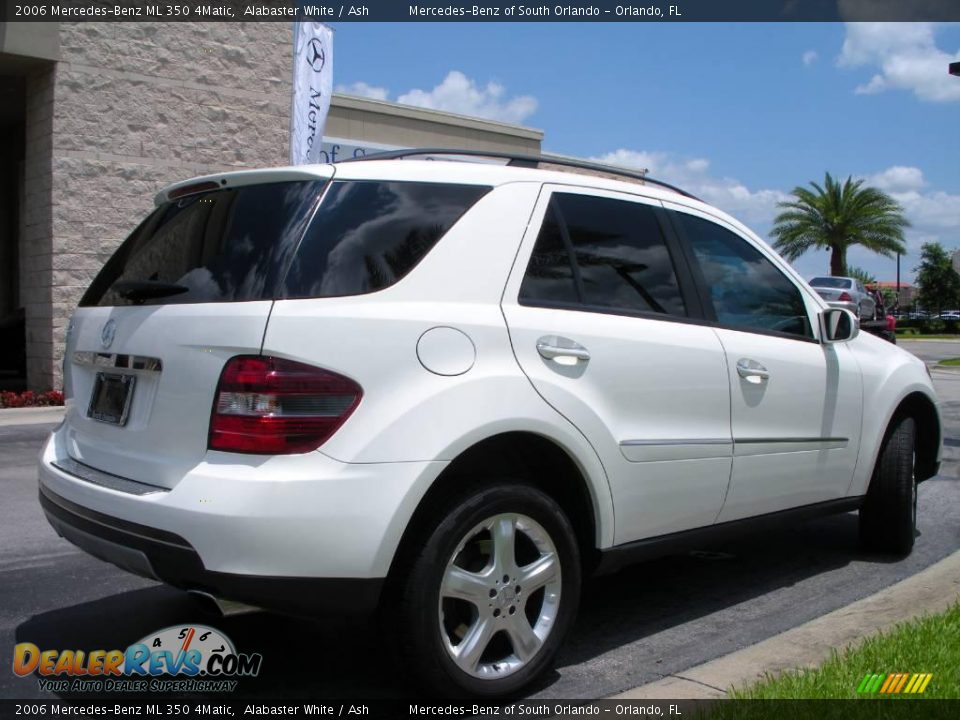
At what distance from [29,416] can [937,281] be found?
6925 cm

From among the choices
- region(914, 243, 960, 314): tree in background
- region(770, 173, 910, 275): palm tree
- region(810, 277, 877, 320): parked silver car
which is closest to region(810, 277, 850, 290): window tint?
region(810, 277, 877, 320): parked silver car

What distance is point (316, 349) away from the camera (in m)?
2.97

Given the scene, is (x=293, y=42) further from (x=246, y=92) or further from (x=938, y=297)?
(x=938, y=297)

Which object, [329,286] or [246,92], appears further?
[246,92]

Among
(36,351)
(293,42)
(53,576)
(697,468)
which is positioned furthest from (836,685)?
(293,42)

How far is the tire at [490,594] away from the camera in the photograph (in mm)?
3055

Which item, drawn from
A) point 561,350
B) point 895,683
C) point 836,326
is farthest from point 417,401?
point 836,326

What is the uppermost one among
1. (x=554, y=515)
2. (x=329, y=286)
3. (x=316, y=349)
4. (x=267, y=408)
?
(x=329, y=286)

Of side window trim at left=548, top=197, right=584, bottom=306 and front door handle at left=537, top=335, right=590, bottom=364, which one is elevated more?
side window trim at left=548, top=197, right=584, bottom=306

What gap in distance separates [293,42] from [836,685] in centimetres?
1381

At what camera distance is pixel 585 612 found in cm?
450

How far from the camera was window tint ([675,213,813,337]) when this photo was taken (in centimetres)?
441

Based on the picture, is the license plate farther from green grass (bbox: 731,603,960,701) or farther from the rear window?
green grass (bbox: 731,603,960,701)

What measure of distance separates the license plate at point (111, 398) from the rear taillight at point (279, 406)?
55 cm
